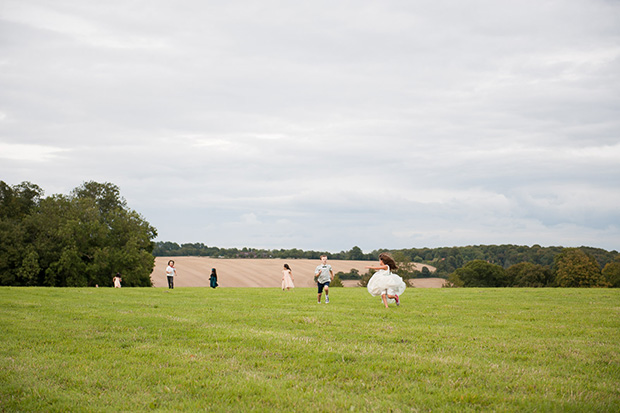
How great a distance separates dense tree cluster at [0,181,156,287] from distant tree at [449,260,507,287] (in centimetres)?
5492

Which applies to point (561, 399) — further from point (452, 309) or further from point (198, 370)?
point (452, 309)

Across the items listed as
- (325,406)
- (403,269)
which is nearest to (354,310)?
(325,406)

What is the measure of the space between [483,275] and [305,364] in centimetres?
8308

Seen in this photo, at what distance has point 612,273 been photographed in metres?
69.8

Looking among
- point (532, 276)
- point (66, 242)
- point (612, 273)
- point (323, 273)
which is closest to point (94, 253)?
point (66, 242)

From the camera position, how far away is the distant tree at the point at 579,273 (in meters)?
69.7

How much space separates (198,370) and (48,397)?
93.4 inches

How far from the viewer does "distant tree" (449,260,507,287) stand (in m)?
84.4

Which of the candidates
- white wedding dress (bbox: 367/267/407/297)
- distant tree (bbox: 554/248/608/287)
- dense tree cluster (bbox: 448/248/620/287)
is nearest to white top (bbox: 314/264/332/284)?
white wedding dress (bbox: 367/267/407/297)

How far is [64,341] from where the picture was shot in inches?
447

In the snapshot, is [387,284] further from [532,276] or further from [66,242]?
[532,276]

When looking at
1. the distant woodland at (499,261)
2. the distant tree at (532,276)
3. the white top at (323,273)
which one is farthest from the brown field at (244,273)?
the white top at (323,273)

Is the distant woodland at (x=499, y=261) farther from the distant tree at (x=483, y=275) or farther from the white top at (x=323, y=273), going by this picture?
the white top at (x=323, y=273)

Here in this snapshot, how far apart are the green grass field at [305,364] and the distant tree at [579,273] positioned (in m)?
62.2
